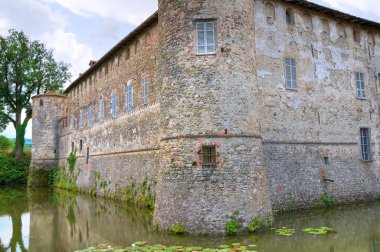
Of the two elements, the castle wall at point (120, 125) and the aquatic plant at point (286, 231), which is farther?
the castle wall at point (120, 125)

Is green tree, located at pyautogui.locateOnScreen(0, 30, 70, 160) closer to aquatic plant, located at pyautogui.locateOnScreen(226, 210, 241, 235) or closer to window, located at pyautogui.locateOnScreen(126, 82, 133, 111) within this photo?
window, located at pyautogui.locateOnScreen(126, 82, 133, 111)

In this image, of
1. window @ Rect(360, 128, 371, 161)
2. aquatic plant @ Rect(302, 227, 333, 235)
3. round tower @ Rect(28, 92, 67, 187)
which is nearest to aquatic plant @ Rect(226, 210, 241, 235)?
aquatic plant @ Rect(302, 227, 333, 235)

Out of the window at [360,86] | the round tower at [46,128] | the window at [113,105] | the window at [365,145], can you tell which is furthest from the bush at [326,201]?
the round tower at [46,128]

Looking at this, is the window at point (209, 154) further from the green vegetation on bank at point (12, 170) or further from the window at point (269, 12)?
the green vegetation on bank at point (12, 170)

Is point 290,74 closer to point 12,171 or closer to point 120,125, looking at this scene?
point 120,125

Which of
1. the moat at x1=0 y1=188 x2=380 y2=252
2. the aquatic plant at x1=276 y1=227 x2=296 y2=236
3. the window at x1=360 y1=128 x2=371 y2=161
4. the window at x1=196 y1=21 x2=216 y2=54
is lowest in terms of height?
the moat at x1=0 y1=188 x2=380 y2=252

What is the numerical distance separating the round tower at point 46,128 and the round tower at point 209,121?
22.4 metres

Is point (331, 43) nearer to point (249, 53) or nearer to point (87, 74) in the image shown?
point (249, 53)

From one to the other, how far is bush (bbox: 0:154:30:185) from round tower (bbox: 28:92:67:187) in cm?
233

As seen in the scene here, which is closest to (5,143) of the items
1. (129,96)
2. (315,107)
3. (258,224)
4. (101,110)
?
(101,110)

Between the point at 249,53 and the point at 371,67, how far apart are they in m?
9.10

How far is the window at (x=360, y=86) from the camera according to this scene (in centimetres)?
1642

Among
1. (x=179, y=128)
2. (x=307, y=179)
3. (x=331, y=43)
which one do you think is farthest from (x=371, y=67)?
(x=179, y=128)

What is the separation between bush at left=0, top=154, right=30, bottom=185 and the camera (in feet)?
101
